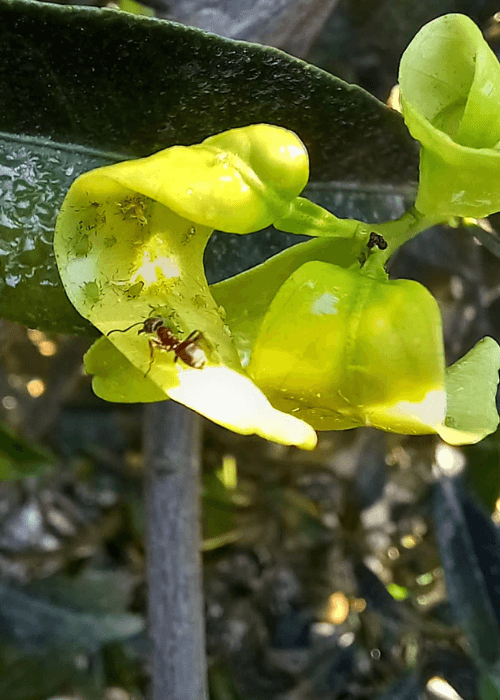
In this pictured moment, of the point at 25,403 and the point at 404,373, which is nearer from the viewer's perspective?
the point at 404,373

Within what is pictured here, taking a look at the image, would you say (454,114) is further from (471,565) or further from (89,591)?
(89,591)

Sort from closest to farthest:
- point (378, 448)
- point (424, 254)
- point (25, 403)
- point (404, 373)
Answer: point (404, 373) < point (424, 254) < point (378, 448) < point (25, 403)

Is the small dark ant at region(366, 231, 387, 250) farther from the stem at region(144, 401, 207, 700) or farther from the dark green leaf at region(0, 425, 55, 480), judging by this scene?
the dark green leaf at region(0, 425, 55, 480)

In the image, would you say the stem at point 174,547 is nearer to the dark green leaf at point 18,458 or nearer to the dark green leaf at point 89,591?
the dark green leaf at point 18,458

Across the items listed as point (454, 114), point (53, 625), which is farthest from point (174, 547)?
point (454, 114)

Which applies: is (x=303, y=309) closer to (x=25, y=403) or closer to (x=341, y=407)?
(x=341, y=407)

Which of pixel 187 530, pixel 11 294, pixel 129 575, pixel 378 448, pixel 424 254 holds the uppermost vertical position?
pixel 11 294

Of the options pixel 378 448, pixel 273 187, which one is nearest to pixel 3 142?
pixel 273 187

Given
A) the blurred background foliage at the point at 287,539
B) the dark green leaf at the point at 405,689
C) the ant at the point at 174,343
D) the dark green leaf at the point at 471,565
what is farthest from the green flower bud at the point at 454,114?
the dark green leaf at the point at 405,689
